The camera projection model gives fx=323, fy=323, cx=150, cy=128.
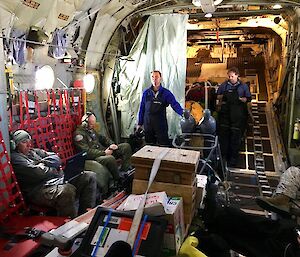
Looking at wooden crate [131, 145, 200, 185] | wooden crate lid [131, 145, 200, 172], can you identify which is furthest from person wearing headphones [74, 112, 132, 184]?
wooden crate [131, 145, 200, 185]

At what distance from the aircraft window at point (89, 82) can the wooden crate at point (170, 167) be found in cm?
336

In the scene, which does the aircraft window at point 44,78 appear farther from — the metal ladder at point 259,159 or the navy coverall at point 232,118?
the metal ladder at point 259,159

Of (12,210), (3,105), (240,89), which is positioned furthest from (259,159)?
(3,105)

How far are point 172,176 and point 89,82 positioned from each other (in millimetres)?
3813

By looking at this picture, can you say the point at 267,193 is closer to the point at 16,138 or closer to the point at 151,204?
the point at 151,204

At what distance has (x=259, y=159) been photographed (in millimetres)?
6520

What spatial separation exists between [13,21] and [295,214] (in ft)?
14.2

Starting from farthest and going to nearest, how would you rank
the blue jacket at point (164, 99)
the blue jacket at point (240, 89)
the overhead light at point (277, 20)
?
1. the overhead light at point (277, 20)
2. the blue jacket at point (240, 89)
3. the blue jacket at point (164, 99)

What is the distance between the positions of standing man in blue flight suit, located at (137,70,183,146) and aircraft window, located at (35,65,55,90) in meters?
1.86

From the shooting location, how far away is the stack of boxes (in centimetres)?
292

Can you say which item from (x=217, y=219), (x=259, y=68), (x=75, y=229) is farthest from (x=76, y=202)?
(x=259, y=68)

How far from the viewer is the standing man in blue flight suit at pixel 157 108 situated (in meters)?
6.09

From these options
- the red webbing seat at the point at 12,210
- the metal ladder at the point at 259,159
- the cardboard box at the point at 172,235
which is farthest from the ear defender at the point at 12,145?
the metal ladder at the point at 259,159

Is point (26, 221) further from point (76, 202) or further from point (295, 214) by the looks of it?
point (295, 214)
